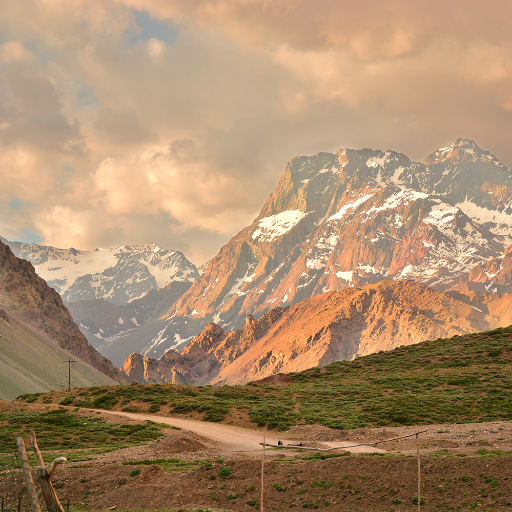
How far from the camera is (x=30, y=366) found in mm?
125062

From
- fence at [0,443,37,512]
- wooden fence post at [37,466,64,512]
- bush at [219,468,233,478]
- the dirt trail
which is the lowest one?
the dirt trail

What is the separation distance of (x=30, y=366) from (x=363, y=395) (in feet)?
297

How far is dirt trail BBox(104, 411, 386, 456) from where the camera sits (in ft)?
134

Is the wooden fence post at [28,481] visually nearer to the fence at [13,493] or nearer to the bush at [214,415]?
the fence at [13,493]

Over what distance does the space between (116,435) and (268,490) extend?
937 inches

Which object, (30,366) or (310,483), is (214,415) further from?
(30,366)

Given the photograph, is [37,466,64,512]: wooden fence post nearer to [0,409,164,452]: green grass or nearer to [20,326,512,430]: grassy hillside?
[0,409,164,452]: green grass

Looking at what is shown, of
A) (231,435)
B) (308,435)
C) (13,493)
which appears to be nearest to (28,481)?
(13,493)

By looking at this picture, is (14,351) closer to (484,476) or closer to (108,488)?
(108,488)

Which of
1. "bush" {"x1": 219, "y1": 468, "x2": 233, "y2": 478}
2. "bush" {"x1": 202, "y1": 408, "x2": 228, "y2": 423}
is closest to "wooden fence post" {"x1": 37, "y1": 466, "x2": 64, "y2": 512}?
"bush" {"x1": 219, "y1": 468, "x2": 233, "y2": 478}

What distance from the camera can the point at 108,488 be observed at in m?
29.3

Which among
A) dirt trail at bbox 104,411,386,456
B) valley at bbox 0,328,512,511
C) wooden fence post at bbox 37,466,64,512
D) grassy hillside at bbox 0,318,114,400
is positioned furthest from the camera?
grassy hillside at bbox 0,318,114,400

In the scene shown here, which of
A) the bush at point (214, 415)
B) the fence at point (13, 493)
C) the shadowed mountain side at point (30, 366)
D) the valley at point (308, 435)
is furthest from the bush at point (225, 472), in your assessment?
the shadowed mountain side at point (30, 366)

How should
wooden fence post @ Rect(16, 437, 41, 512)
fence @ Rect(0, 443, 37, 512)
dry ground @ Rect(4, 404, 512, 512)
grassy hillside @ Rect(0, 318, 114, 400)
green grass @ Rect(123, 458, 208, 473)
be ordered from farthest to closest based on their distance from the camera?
grassy hillside @ Rect(0, 318, 114, 400), green grass @ Rect(123, 458, 208, 473), dry ground @ Rect(4, 404, 512, 512), fence @ Rect(0, 443, 37, 512), wooden fence post @ Rect(16, 437, 41, 512)
